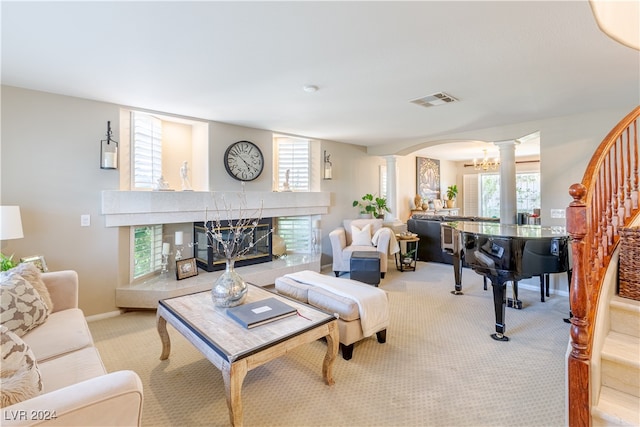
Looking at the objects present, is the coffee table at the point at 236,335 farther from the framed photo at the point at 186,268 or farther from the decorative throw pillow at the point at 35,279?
the framed photo at the point at 186,268

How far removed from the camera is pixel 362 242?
5.12 m

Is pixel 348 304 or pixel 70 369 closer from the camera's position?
pixel 70 369

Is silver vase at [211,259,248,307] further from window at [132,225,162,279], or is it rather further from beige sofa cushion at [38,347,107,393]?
window at [132,225,162,279]

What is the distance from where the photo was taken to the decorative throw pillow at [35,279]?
2100 millimetres

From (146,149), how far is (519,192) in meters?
9.69

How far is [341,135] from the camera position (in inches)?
205

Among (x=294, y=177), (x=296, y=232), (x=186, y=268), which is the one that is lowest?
(x=186, y=268)

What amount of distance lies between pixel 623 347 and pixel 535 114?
3.21 metres

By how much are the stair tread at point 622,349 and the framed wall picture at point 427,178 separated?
6.63 metres

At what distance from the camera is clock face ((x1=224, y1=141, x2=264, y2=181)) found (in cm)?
438

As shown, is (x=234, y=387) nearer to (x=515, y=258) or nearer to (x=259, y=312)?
(x=259, y=312)

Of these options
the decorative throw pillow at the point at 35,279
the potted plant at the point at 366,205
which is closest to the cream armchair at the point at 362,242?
the potted plant at the point at 366,205

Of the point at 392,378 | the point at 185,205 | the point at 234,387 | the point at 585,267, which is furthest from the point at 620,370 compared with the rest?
the point at 185,205

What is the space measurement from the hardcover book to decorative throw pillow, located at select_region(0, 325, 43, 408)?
1.01 m
